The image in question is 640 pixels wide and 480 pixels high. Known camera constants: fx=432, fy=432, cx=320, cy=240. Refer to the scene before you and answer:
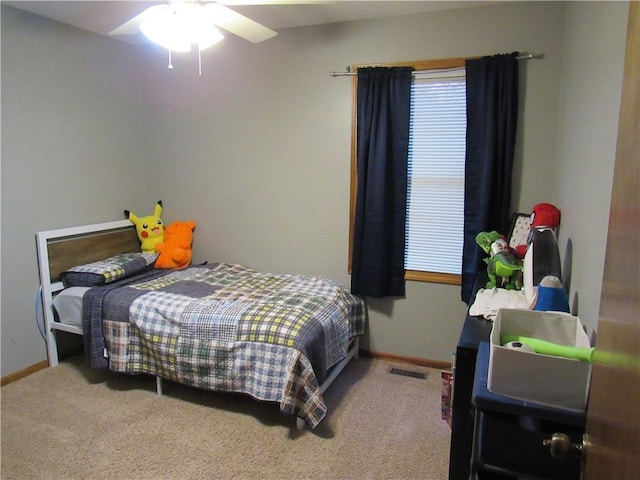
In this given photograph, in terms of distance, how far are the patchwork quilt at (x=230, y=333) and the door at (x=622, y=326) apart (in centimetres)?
164

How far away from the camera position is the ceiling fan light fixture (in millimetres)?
1909

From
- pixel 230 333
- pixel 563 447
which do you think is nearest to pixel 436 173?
pixel 230 333

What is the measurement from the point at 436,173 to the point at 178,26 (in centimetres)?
187

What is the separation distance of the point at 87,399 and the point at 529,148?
10.6ft

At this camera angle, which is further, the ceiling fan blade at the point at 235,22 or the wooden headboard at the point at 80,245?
the wooden headboard at the point at 80,245

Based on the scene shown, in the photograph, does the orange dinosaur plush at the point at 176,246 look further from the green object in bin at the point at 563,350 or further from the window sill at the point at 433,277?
the green object in bin at the point at 563,350

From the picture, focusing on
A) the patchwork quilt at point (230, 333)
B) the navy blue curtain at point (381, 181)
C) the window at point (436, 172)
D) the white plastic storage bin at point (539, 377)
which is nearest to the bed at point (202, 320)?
the patchwork quilt at point (230, 333)

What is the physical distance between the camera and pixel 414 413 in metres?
2.56

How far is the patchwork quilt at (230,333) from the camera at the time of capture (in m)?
2.34

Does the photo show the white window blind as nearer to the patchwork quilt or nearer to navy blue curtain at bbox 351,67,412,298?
navy blue curtain at bbox 351,67,412,298

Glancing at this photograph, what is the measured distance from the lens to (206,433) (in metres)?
2.37

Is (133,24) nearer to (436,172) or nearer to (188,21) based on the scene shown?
(188,21)

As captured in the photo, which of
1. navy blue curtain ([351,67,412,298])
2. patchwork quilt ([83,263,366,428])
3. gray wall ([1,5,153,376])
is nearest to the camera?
patchwork quilt ([83,263,366,428])

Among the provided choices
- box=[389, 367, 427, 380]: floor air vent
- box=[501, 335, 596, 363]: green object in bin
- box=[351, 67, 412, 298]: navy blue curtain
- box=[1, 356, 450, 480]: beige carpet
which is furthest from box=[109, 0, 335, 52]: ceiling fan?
box=[389, 367, 427, 380]: floor air vent
